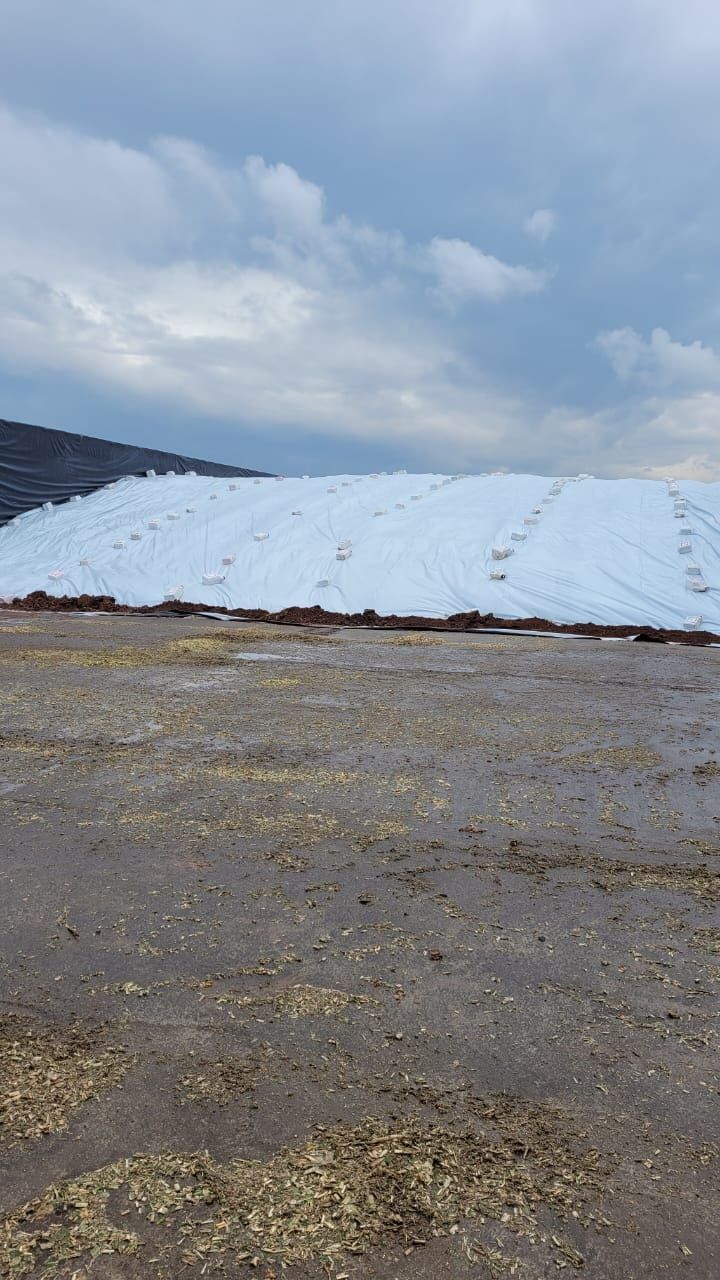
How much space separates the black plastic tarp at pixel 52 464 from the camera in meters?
16.1

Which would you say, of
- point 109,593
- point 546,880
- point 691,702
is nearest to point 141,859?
point 546,880

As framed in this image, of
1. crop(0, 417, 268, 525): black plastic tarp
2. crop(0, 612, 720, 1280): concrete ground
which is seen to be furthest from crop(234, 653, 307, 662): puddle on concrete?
crop(0, 417, 268, 525): black plastic tarp

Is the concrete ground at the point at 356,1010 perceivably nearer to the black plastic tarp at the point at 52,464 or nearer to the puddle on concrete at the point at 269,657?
the puddle on concrete at the point at 269,657

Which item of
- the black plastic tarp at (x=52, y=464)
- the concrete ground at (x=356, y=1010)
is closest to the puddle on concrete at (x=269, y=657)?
the concrete ground at (x=356, y=1010)

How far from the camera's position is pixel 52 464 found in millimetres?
16906

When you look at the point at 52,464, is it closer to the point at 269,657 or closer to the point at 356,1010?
the point at 269,657

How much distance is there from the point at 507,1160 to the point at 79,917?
131 cm

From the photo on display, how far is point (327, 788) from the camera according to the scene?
10.2 ft

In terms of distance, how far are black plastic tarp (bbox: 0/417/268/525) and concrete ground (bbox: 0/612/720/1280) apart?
47.3ft

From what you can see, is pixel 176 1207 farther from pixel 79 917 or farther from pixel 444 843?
pixel 444 843

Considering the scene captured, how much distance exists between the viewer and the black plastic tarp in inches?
634

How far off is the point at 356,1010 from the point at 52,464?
57.7 ft

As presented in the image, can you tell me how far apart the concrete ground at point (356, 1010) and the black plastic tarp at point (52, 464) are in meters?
14.4

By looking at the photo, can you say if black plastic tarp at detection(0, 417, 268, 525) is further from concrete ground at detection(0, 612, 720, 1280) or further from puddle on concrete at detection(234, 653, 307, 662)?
concrete ground at detection(0, 612, 720, 1280)
